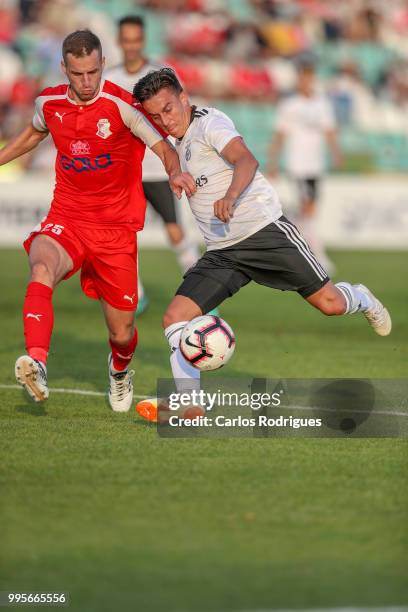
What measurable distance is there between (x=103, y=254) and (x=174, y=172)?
94cm

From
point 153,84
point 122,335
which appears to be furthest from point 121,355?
point 153,84

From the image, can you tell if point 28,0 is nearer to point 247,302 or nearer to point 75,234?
point 247,302

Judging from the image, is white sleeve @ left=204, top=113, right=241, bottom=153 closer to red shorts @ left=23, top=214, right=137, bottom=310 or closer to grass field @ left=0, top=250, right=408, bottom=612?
red shorts @ left=23, top=214, right=137, bottom=310

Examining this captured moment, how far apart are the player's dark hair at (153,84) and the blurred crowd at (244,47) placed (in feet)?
57.4

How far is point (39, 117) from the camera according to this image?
7.54 m

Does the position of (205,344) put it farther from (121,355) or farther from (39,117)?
(39,117)

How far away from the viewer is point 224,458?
241 inches

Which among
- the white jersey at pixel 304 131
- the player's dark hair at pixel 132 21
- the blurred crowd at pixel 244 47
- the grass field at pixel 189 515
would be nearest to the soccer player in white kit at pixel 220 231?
the grass field at pixel 189 515

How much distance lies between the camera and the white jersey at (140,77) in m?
10.9

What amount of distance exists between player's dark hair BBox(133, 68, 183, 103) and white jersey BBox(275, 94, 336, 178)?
11922mm

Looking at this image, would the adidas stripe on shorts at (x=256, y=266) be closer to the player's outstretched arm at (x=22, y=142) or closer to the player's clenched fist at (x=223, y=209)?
the player's clenched fist at (x=223, y=209)

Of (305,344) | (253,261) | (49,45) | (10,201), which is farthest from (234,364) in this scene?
(49,45)

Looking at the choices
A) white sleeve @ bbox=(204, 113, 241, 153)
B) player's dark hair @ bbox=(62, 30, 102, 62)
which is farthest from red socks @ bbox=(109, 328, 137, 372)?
player's dark hair @ bbox=(62, 30, 102, 62)

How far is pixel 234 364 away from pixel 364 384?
172 cm
